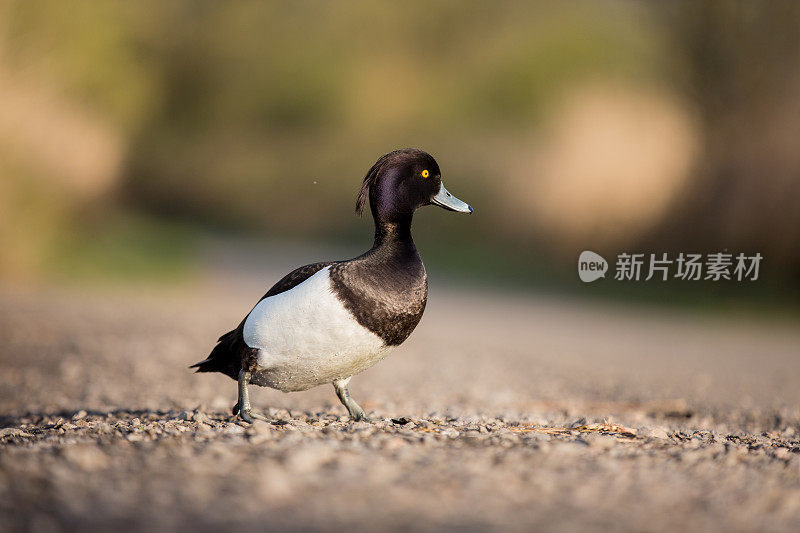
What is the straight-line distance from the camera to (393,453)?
3307 mm

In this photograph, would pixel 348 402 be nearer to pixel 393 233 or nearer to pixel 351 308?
pixel 351 308

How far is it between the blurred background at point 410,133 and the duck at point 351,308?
440 inches

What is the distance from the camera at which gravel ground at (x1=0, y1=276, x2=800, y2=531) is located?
2.68 metres

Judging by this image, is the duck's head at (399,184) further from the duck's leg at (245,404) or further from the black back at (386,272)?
the duck's leg at (245,404)

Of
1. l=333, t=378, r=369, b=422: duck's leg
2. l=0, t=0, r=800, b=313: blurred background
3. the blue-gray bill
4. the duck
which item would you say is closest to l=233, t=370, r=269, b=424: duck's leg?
the duck

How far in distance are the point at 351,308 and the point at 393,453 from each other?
0.92 metres

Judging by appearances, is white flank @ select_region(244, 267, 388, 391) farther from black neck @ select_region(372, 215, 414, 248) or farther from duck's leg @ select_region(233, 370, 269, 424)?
black neck @ select_region(372, 215, 414, 248)

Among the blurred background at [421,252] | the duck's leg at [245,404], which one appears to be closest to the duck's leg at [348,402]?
the blurred background at [421,252]

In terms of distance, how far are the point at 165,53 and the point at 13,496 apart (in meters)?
27.6

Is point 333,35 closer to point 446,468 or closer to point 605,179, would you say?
point 605,179

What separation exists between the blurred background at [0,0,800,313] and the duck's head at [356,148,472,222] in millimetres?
11095

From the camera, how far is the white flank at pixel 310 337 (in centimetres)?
403

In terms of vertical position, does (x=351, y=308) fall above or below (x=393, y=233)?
below

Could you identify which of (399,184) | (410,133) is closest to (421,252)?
(410,133)
